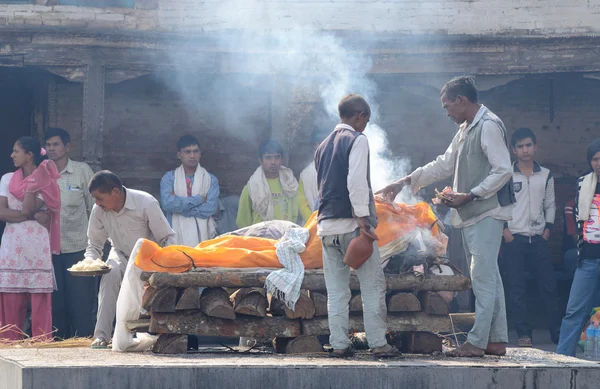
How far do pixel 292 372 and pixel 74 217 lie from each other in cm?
557

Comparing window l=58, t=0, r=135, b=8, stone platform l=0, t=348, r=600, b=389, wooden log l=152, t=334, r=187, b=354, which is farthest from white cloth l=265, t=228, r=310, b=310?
window l=58, t=0, r=135, b=8

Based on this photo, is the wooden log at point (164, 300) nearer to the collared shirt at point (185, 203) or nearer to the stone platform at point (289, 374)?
the stone platform at point (289, 374)

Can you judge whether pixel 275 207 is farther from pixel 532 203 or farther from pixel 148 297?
pixel 148 297

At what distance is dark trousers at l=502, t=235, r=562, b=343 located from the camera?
11352 millimetres

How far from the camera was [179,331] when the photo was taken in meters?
7.45

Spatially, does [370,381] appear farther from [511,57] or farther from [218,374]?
[511,57]

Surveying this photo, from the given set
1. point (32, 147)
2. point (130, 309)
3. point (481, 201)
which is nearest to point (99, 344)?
point (130, 309)

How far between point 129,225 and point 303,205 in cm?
322

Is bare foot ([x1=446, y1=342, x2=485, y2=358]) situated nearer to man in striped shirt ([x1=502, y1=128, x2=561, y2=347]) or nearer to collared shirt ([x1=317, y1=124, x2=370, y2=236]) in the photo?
collared shirt ([x1=317, y1=124, x2=370, y2=236])

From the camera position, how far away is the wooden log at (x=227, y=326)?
746 centimetres

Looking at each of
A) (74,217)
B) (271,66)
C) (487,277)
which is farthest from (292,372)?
(271,66)

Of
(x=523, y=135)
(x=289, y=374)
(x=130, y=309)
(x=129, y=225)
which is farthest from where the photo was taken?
(x=523, y=135)

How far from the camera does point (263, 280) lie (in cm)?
753

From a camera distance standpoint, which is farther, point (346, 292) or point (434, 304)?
point (434, 304)
